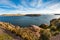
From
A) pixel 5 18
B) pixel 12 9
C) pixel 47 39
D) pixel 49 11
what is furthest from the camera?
pixel 49 11

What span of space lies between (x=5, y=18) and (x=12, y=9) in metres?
0.57

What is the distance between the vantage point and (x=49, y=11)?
6410mm

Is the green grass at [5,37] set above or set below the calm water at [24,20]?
below

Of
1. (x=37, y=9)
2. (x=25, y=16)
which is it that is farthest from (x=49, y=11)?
(x=25, y=16)

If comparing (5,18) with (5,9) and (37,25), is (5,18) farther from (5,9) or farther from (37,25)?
(37,25)

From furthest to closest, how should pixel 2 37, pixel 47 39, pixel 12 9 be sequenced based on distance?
1. pixel 12 9
2. pixel 47 39
3. pixel 2 37

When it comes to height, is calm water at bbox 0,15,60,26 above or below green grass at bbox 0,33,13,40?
above

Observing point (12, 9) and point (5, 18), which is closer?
point (5, 18)

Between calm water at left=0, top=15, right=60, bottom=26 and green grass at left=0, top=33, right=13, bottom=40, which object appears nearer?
green grass at left=0, top=33, right=13, bottom=40

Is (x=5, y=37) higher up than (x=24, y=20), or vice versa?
(x=24, y=20)

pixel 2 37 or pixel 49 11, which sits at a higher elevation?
pixel 49 11

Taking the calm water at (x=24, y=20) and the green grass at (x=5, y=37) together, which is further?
the calm water at (x=24, y=20)

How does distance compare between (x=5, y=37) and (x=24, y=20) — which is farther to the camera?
(x=24, y=20)

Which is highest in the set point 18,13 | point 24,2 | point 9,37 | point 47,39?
point 24,2
